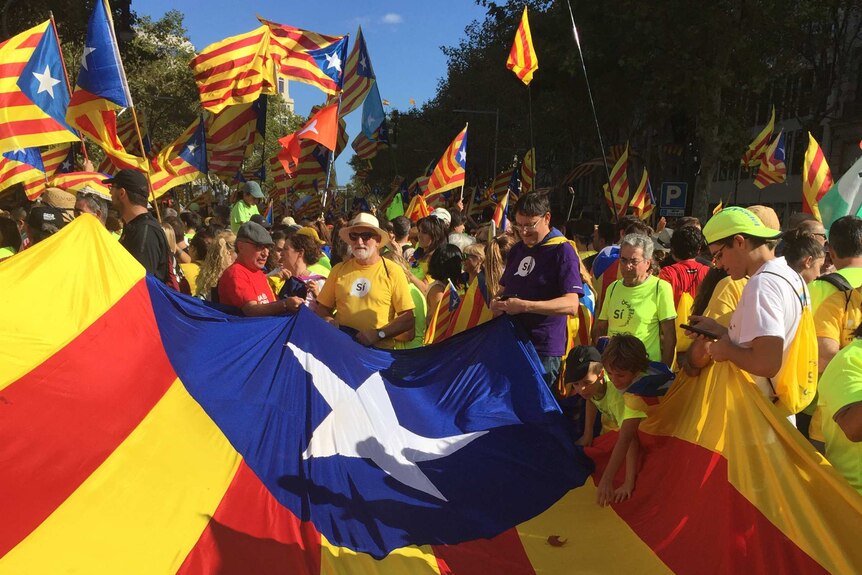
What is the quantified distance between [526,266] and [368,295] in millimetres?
1212

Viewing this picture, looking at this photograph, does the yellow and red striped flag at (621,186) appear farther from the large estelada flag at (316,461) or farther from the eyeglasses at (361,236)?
the large estelada flag at (316,461)

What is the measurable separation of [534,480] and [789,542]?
5.40ft

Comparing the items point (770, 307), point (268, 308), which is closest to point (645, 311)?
point (770, 307)

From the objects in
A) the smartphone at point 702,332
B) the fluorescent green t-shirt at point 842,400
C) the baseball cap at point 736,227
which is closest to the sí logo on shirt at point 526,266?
the baseball cap at point 736,227

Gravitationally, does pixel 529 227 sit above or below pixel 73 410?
above

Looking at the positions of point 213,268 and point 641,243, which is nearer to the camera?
point 641,243

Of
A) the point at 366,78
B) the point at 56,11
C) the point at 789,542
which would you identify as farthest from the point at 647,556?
the point at 56,11

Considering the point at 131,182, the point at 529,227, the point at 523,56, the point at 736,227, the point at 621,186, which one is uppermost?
the point at 523,56

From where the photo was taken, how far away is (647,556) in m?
3.71

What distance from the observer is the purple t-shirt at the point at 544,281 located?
5.05 meters

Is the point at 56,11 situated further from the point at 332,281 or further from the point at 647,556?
the point at 647,556

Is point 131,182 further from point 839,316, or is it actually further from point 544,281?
point 839,316

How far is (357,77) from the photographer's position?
14.1 meters

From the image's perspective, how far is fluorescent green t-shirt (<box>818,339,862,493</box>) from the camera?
299 centimetres
